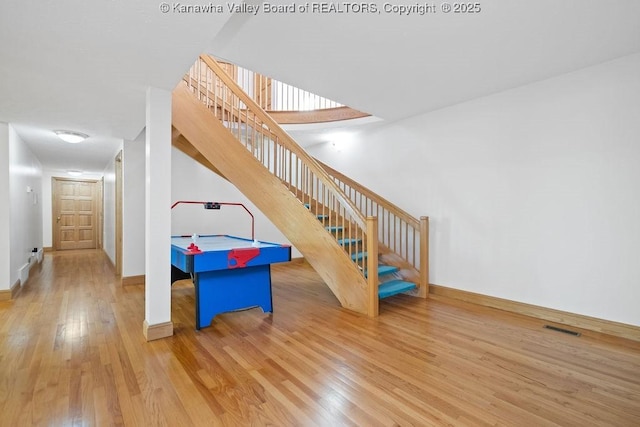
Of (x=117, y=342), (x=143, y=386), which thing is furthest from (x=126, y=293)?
(x=143, y=386)

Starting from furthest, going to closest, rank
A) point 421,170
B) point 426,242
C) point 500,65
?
point 421,170 → point 426,242 → point 500,65

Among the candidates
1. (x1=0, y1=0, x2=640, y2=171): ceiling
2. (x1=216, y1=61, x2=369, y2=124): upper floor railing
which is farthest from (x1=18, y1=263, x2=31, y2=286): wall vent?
(x1=216, y1=61, x2=369, y2=124): upper floor railing

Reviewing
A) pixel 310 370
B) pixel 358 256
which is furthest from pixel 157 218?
pixel 358 256

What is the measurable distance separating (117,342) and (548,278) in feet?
14.4

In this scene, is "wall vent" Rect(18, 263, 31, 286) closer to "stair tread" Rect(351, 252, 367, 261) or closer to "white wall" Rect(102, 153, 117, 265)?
"white wall" Rect(102, 153, 117, 265)

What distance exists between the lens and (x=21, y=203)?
14.7 feet

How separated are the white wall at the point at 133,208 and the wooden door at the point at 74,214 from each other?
605cm

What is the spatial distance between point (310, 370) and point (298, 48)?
107 inches

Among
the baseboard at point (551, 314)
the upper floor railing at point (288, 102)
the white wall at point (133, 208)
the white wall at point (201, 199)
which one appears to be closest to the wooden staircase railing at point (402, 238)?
the baseboard at point (551, 314)

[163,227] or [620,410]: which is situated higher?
[163,227]

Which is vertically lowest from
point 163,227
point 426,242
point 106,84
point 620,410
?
point 620,410

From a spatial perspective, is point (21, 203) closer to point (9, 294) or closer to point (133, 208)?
point (9, 294)

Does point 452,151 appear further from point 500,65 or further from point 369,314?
point 369,314

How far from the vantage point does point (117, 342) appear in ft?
8.49
